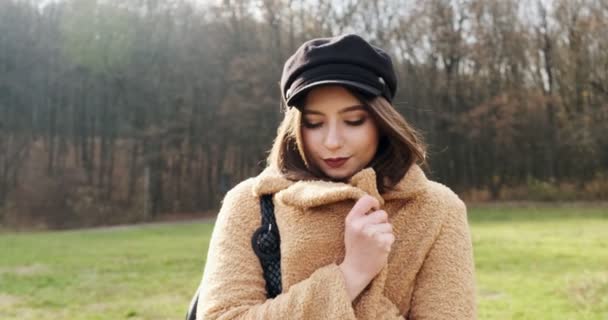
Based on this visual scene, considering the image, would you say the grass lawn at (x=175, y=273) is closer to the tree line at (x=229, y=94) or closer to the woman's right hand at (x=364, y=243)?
the woman's right hand at (x=364, y=243)

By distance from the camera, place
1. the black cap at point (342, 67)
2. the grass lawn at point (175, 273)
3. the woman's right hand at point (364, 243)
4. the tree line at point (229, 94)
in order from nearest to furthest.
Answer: the woman's right hand at point (364, 243) < the black cap at point (342, 67) < the grass lawn at point (175, 273) < the tree line at point (229, 94)

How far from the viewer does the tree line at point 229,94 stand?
22.7 m

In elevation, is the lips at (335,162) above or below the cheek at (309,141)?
below

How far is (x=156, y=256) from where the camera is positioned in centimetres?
1219

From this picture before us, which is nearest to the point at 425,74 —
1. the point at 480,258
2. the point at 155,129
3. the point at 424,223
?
the point at 155,129

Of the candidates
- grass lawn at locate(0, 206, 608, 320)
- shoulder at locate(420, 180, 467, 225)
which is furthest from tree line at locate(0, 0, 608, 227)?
shoulder at locate(420, 180, 467, 225)

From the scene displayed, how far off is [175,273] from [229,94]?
14.5 meters

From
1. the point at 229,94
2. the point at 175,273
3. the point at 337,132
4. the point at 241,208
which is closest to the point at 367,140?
the point at 337,132

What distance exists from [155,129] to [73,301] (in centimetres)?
1600

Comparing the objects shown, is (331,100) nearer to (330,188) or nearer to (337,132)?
(337,132)

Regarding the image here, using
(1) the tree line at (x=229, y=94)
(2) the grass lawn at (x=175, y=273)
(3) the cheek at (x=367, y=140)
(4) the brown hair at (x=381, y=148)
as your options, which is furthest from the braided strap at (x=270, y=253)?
(1) the tree line at (x=229, y=94)

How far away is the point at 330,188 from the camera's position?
1.38 m

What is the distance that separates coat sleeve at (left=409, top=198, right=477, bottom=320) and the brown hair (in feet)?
0.49

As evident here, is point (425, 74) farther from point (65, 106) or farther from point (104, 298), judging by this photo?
point (104, 298)
